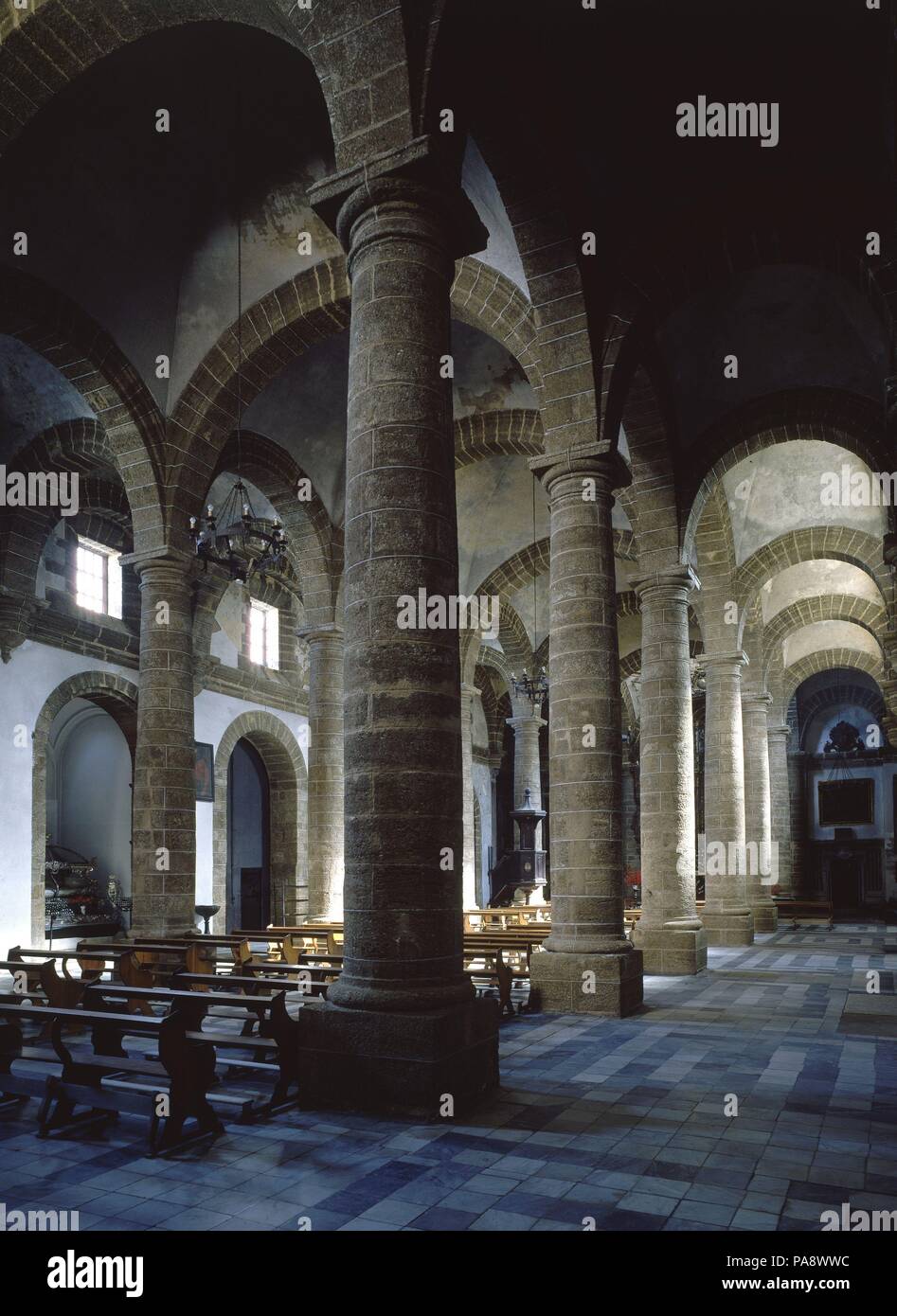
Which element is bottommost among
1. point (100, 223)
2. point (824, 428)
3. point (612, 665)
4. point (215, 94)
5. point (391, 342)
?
point (612, 665)

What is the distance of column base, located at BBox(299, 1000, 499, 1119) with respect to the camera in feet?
17.3

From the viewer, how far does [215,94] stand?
998 centimetres

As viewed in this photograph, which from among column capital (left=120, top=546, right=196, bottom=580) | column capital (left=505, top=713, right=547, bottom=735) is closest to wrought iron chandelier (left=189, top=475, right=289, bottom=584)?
column capital (left=120, top=546, right=196, bottom=580)

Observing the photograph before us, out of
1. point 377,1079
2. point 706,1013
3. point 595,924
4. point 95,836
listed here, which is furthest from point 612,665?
point 95,836

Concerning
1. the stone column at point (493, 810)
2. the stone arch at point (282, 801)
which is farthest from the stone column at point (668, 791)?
the stone column at point (493, 810)

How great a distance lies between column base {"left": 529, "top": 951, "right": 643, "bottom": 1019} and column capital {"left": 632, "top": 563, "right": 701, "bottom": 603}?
5.27m

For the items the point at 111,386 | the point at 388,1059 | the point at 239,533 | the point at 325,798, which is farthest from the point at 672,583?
the point at 388,1059

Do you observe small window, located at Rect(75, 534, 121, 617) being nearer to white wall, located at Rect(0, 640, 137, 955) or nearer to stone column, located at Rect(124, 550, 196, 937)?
white wall, located at Rect(0, 640, 137, 955)

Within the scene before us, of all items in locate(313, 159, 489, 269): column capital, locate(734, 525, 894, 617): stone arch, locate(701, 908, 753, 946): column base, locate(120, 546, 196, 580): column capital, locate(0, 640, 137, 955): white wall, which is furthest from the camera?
locate(734, 525, 894, 617): stone arch

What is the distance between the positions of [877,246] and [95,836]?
18475 millimetres

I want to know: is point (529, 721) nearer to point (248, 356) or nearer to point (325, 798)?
point (325, 798)

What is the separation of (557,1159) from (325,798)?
10994mm
